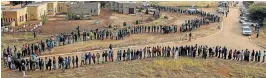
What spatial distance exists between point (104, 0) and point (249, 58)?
49.0 meters

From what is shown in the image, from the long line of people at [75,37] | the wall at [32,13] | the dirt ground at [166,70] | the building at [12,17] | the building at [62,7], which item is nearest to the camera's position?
the dirt ground at [166,70]

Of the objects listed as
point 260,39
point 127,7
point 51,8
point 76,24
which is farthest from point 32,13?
point 260,39

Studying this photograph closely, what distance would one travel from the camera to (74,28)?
→ 4262cm

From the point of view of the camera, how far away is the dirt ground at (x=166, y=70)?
852 inches

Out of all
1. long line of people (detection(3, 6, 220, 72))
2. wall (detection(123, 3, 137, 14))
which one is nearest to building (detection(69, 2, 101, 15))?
wall (detection(123, 3, 137, 14))

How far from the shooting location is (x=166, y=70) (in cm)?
2255

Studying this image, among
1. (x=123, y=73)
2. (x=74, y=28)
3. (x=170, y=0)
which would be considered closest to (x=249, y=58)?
(x=123, y=73)

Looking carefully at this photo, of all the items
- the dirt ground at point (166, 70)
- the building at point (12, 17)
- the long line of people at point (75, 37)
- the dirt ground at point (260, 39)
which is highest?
the building at point (12, 17)

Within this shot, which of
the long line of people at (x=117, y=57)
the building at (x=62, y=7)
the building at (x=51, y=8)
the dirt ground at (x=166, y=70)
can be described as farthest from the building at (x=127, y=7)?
the dirt ground at (x=166, y=70)

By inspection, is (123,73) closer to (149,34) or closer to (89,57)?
(89,57)

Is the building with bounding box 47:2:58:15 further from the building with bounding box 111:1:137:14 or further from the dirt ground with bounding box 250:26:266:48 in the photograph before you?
the dirt ground with bounding box 250:26:266:48

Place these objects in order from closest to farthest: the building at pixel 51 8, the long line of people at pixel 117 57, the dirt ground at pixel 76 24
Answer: the long line of people at pixel 117 57 < the dirt ground at pixel 76 24 < the building at pixel 51 8

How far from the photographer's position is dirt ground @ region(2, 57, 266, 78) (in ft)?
71.0

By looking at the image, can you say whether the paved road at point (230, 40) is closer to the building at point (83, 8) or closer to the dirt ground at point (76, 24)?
the dirt ground at point (76, 24)
